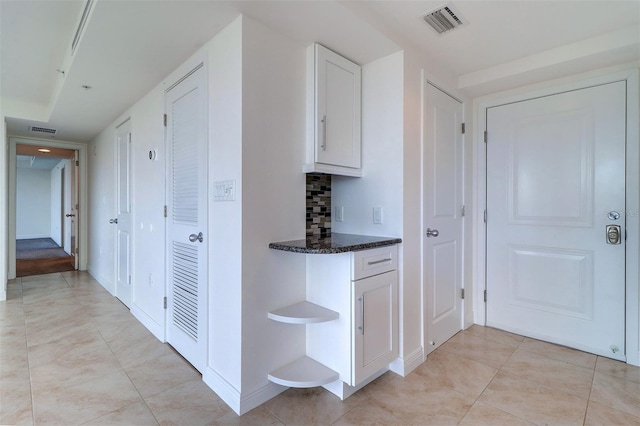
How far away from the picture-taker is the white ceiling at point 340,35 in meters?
1.70

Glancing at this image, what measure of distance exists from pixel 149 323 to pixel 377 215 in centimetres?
234

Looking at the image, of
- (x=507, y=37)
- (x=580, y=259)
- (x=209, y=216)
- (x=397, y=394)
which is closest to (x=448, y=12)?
(x=507, y=37)

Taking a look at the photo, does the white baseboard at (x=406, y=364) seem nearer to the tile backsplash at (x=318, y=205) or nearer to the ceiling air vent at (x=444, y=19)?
the tile backsplash at (x=318, y=205)

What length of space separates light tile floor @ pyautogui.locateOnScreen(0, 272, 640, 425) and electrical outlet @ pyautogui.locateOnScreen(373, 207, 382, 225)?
3.53ft

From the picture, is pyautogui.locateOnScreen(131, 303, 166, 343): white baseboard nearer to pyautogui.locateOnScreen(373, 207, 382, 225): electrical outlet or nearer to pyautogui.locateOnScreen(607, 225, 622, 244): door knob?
pyautogui.locateOnScreen(373, 207, 382, 225): electrical outlet

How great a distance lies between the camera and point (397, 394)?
6.13 feet

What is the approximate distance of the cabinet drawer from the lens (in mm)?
1759

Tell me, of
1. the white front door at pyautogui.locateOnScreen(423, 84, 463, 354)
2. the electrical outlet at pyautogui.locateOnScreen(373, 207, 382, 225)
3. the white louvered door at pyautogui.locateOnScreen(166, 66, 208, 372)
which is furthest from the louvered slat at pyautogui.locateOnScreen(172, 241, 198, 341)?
the white front door at pyautogui.locateOnScreen(423, 84, 463, 354)

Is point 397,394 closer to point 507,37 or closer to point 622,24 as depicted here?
point 507,37

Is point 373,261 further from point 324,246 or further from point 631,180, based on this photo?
point 631,180

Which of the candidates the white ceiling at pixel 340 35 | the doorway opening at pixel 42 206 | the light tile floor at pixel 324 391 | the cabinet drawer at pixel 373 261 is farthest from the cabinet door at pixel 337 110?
the doorway opening at pixel 42 206

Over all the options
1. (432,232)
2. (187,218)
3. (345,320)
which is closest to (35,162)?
(187,218)

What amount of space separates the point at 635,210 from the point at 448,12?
2.02 m

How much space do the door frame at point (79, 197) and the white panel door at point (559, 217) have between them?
6.13 metres
